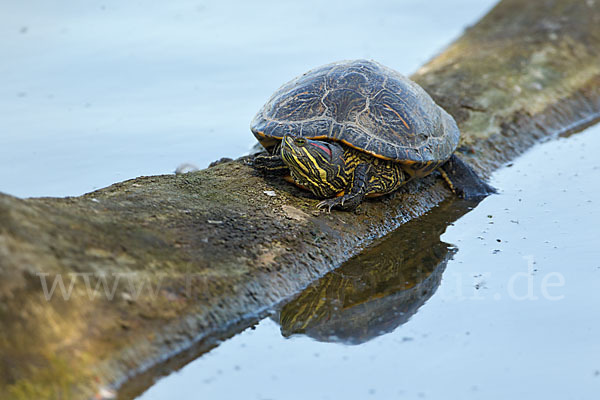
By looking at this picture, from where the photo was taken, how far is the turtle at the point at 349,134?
17.1 ft

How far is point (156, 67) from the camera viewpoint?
30.0ft

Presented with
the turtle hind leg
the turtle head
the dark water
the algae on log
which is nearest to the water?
the algae on log

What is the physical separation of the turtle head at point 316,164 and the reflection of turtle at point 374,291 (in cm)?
60

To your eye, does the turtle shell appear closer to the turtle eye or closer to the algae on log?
the turtle eye

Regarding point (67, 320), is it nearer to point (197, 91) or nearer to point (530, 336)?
point (530, 336)

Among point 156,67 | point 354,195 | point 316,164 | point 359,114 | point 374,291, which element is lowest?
point 374,291

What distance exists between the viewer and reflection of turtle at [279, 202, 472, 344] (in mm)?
4203

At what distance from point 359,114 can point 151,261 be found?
2246 mm

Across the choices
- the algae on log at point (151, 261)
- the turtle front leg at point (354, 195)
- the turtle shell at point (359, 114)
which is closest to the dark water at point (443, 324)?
the algae on log at point (151, 261)

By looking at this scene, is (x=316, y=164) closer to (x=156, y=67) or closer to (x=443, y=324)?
(x=443, y=324)

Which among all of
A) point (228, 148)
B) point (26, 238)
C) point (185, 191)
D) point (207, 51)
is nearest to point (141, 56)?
point (207, 51)

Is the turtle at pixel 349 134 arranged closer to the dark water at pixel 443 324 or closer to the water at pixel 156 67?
the dark water at pixel 443 324

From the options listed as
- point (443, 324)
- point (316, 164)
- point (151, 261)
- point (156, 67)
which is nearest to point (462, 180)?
point (316, 164)

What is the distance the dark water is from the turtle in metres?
0.53
